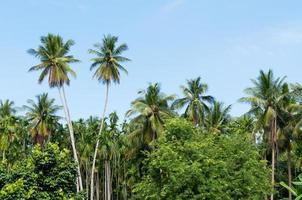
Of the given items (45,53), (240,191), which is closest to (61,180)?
Answer: (240,191)

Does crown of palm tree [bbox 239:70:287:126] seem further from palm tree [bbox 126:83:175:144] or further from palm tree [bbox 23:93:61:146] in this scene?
palm tree [bbox 23:93:61:146]

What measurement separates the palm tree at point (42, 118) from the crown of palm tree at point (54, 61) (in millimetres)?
11279

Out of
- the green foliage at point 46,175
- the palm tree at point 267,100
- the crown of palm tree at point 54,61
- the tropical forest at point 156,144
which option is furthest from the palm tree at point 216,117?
the green foliage at point 46,175

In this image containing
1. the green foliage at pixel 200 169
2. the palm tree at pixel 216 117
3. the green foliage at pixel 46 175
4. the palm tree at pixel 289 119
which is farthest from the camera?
the palm tree at pixel 216 117

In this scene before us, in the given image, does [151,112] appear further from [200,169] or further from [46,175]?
[46,175]

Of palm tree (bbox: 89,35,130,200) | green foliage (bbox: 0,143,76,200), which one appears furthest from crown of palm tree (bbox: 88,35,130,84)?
green foliage (bbox: 0,143,76,200)

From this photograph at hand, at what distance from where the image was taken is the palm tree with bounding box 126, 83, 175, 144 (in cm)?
4725

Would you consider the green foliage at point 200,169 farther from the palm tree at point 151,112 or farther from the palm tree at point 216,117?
the palm tree at point 216,117

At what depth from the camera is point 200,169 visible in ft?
99.3

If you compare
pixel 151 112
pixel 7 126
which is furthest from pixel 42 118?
pixel 151 112

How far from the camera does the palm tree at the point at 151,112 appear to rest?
4725 cm

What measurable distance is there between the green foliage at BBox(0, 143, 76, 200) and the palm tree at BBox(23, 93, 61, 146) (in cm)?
4086

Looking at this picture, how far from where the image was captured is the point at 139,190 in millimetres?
34281

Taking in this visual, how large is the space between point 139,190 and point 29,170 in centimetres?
1649
